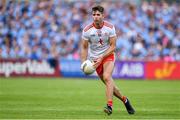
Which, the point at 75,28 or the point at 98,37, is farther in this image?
the point at 75,28

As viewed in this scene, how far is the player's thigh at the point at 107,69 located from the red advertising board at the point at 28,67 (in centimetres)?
1884

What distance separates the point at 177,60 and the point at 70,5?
23.3ft

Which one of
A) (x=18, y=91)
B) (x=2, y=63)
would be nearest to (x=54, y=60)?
(x=2, y=63)

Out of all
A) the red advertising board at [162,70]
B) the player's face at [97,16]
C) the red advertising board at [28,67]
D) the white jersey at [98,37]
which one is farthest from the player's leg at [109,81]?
the red advertising board at [28,67]

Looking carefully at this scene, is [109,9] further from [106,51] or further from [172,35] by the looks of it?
[106,51]

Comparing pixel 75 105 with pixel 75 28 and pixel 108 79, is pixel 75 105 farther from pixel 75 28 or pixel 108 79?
pixel 75 28

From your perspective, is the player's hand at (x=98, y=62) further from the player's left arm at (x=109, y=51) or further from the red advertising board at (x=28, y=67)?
the red advertising board at (x=28, y=67)

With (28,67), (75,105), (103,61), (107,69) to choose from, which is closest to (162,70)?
(28,67)

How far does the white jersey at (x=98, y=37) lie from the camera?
552 inches

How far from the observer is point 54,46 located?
108 ft

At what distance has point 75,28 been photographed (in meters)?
33.1

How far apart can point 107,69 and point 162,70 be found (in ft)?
61.5

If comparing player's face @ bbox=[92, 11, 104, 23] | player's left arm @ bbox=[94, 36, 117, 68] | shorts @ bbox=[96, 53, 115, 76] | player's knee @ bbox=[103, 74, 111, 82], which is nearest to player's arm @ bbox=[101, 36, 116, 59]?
player's left arm @ bbox=[94, 36, 117, 68]

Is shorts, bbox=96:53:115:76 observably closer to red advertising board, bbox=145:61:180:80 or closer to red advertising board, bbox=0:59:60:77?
red advertising board, bbox=145:61:180:80
